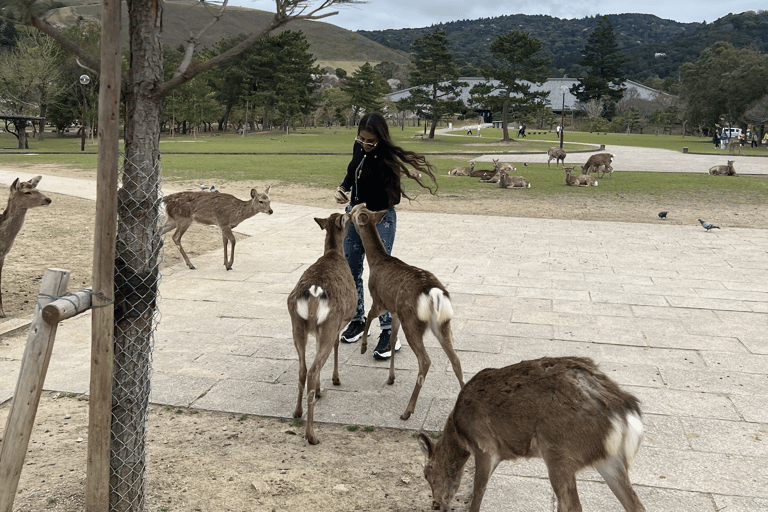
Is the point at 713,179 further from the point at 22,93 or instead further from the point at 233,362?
the point at 22,93

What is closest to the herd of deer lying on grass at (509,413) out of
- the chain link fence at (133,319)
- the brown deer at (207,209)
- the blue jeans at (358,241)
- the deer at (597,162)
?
the chain link fence at (133,319)

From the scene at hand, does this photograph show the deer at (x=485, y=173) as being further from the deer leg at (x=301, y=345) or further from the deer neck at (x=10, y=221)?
the deer leg at (x=301, y=345)

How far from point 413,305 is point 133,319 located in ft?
6.86

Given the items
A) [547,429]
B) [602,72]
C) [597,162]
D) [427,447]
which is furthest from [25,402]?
[602,72]

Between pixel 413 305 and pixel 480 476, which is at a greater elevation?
pixel 413 305

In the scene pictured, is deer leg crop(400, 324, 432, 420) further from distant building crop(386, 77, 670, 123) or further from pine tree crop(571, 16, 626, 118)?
pine tree crop(571, 16, 626, 118)

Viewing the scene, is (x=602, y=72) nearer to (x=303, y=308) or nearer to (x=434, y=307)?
(x=434, y=307)

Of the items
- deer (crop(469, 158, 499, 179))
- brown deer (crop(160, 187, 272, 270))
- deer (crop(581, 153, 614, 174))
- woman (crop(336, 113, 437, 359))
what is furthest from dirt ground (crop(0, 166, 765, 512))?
deer (crop(581, 153, 614, 174))

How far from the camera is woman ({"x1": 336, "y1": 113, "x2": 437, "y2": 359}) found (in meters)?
5.79

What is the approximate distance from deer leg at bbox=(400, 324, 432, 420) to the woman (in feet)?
3.20

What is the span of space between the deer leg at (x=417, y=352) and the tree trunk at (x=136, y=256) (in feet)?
6.28

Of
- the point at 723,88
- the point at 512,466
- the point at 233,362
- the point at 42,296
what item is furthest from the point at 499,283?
the point at 723,88

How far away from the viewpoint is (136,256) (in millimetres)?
3297

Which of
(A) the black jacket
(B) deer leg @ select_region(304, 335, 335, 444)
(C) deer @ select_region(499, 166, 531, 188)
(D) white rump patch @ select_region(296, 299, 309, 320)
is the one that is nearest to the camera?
(B) deer leg @ select_region(304, 335, 335, 444)
